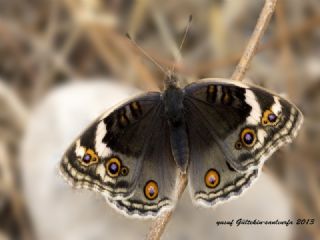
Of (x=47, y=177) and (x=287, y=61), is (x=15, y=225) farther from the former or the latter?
(x=287, y=61)

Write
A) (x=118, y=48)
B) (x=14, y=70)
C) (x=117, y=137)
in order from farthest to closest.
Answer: (x=14, y=70) < (x=118, y=48) < (x=117, y=137)

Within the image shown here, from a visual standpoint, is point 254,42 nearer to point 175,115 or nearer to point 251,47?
point 251,47

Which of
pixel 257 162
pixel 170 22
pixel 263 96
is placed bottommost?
pixel 257 162

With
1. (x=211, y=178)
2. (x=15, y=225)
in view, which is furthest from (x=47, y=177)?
(x=211, y=178)

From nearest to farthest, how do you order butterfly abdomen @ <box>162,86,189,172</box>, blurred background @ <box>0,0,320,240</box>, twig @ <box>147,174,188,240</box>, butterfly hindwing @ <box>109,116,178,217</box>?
1. twig @ <box>147,174,188,240</box>
2. butterfly hindwing @ <box>109,116,178,217</box>
3. butterfly abdomen @ <box>162,86,189,172</box>
4. blurred background @ <box>0,0,320,240</box>

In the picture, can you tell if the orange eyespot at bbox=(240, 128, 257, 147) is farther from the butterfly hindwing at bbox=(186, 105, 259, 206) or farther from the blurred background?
the blurred background

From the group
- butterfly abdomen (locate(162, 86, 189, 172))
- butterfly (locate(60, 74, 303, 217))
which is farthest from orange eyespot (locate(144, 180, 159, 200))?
butterfly abdomen (locate(162, 86, 189, 172))

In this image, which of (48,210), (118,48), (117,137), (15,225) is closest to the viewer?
(117,137)

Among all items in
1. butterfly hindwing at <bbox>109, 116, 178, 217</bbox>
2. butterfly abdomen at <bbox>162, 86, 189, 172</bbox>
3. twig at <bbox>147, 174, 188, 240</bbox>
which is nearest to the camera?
twig at <bbox>147, 174, 188, 240</bbox>
